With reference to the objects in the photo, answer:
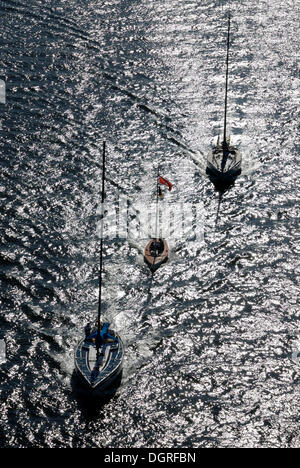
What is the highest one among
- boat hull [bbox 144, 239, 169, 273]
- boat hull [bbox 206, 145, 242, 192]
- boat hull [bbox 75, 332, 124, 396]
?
boat hull [bbox 206, 145, 242, 192]

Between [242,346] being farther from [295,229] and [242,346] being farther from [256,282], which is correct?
[295,229]

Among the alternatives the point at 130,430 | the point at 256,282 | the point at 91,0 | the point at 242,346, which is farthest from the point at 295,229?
the point at 91,0

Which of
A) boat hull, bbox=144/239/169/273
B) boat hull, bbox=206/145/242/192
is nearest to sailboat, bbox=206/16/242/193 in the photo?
boat hull, bbox=206/145/242/192

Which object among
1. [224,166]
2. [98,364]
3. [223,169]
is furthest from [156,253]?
[224,166]

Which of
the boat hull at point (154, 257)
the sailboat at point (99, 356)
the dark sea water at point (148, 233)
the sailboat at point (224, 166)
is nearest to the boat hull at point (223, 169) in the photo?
the sailboat at point (224, 166)

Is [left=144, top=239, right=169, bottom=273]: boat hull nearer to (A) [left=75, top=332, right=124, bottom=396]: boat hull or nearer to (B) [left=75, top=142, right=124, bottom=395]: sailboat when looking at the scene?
(B) [left=75, top=142, right=124, bottom=395]: sailboat

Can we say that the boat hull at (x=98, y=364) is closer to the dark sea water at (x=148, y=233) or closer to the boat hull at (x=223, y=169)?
the dark sea water at (x=148, y=233)

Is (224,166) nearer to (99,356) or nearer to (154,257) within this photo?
(154,257)
